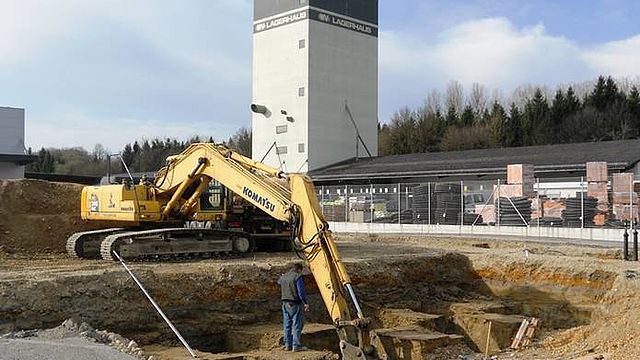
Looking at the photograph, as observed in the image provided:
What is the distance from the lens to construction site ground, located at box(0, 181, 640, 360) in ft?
39.9

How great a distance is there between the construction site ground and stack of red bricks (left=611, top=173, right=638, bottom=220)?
521cm

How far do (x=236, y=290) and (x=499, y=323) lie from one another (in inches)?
236

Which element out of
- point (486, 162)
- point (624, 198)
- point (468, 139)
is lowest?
point (624, 198)

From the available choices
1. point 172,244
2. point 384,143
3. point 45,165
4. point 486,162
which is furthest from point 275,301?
point 45,165

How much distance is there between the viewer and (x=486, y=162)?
37.3m

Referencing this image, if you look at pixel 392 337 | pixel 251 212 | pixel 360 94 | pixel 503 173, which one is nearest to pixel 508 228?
pixel 503 173

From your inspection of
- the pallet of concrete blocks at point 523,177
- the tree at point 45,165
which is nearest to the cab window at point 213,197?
the pallet of concrete blocks at point 523,177

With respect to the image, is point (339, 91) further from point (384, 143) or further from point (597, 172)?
point (384, 143)

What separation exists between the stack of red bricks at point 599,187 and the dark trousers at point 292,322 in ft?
65.7

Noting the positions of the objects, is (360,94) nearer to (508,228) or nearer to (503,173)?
(503,173)

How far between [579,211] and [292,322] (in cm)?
2032

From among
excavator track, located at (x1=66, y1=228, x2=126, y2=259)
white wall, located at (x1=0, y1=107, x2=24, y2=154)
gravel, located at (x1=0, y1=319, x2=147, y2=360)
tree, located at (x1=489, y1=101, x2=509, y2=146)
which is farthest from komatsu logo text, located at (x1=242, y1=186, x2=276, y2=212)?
tree, located at (x1=489, y1=101, x2=509, y2=146)

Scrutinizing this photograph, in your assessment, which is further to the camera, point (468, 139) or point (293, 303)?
point (468, 139)

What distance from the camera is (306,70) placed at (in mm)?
45969
